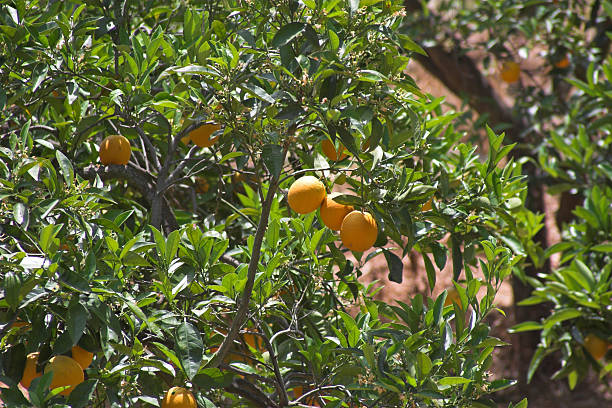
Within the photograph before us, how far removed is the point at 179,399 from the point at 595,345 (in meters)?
2.16

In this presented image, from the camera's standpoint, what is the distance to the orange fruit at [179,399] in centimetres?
134

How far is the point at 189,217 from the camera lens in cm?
210

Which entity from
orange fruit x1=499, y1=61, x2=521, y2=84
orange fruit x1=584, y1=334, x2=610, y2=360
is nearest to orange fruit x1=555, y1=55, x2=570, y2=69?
orange fruit x1=499, y1=61, x2=521, y2=84

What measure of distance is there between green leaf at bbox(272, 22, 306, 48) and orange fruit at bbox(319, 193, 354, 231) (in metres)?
0.37

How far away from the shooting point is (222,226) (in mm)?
1843

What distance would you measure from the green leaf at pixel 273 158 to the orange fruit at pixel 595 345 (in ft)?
7.12

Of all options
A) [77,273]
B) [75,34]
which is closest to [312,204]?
[77,273]

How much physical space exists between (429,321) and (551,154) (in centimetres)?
265

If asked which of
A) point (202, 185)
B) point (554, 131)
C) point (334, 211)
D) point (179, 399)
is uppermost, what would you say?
point (334, 211)

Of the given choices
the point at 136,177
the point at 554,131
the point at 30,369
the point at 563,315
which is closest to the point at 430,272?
the point at 136,177

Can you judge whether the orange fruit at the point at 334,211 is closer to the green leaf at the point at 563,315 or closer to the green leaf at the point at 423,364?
the green leaf at the point at 423,364

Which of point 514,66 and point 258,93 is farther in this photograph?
point 514,66

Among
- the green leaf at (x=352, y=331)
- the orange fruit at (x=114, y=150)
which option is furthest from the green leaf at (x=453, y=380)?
the orange fruit at (x=114, y=150)

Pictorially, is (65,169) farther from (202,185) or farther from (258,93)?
(202,185)
